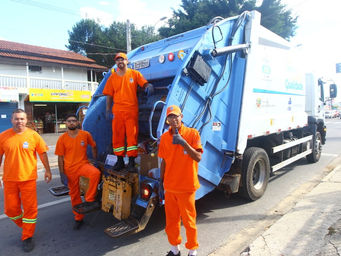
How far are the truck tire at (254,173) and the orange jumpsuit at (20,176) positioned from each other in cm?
287

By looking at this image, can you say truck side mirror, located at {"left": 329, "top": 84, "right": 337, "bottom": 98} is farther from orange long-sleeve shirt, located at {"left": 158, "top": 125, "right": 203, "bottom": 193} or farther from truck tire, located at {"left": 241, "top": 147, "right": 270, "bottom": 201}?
orange long-sleeve shirt, located at {"left": 158, "top": 125, "right": 203, "bottom": 193}

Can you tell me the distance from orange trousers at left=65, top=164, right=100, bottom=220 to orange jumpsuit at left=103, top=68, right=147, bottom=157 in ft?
1.29

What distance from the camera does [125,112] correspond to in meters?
3.45

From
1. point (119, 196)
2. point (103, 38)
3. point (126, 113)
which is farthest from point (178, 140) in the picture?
point (103, 38)

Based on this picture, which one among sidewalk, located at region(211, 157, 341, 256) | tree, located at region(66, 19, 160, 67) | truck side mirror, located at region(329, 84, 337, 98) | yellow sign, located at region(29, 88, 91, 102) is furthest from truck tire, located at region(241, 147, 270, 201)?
tree, located at region(66, 19, 160, 67)

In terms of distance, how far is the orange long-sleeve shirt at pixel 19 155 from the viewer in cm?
307

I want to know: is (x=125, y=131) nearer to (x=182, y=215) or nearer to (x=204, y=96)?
(x=204, y=96)

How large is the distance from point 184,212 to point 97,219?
1.76m

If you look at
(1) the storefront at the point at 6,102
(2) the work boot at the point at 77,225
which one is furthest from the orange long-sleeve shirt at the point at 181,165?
(1) the storefront at the point at 6,102

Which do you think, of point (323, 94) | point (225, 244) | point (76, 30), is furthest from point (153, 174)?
point (76, 30)

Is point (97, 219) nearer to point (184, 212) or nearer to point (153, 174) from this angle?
point (153, 174)

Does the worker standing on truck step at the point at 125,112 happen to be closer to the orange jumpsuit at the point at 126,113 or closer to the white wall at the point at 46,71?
the orange jumpsuit at the point at 126,113

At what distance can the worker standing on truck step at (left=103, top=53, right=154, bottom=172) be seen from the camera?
3.44m

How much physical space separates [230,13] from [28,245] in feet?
67.9
